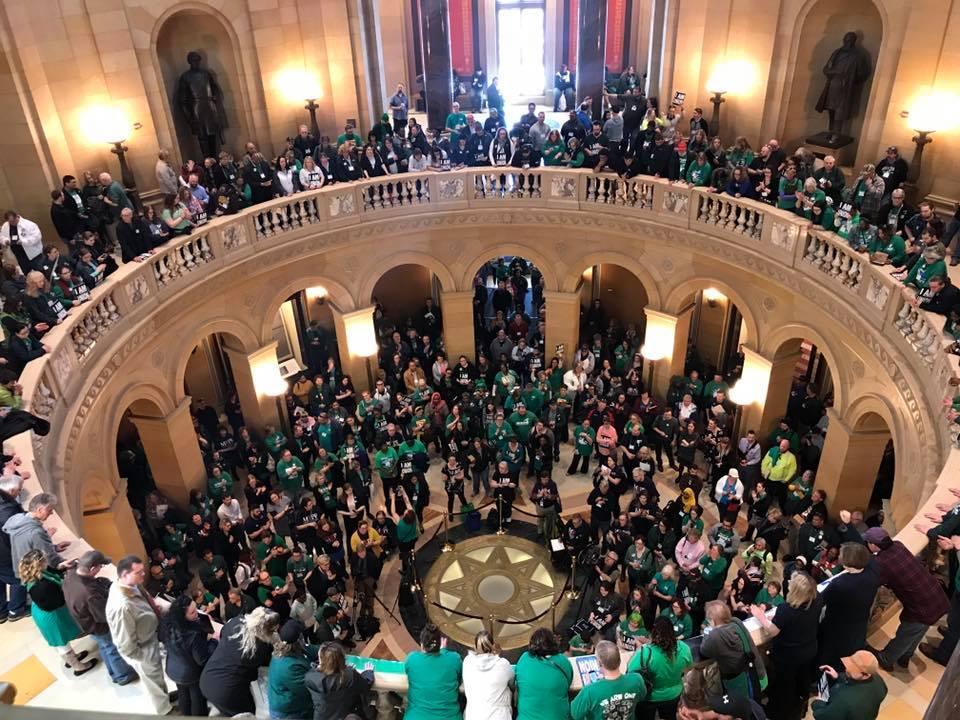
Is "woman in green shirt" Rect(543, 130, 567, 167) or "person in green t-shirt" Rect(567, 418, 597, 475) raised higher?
"woman in green shirt" Rect(543, 130, 567, 167)

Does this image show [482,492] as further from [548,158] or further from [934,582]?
[934,582]

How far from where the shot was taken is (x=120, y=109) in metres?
15.9

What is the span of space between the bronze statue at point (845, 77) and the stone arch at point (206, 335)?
42.8ft

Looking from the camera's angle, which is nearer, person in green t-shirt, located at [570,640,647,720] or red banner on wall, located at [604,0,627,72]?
person in green t-shirt, located at [570,640,647,720]

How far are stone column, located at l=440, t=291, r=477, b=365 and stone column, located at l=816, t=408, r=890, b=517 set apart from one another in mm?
8701

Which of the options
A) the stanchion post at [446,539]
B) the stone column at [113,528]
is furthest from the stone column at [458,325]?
the stone column at [113,528]

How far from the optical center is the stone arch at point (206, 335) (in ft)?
53.2

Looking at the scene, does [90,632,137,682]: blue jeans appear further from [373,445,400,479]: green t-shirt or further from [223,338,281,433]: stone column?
[223,338,281,433]: stone column

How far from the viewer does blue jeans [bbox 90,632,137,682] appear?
7395mm

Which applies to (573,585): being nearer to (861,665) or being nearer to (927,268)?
(927,268)

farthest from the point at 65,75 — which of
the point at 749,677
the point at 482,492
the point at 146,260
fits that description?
the point at 749,677

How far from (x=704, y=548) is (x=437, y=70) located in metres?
13.7

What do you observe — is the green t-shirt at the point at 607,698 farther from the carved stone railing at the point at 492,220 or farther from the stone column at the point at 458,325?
the stone column at the point at 458,325

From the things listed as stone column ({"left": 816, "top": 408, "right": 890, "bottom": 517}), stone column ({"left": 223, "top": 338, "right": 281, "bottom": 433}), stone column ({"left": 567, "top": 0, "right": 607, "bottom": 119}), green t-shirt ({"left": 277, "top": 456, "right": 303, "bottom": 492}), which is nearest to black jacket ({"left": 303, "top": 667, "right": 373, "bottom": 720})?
green t-shirt ({"left": 277, "top": 456, "right": 303, "bottom": 492})
